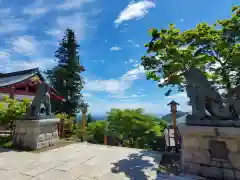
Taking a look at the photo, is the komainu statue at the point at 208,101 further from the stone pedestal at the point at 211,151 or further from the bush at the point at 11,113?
the bush at the point at 11,113

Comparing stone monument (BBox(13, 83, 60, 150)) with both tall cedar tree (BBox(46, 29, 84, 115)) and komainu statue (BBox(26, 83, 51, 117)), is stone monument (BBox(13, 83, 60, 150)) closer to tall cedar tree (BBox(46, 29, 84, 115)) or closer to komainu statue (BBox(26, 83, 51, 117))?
komainu statue (BBox(26, 83, 51, 117))

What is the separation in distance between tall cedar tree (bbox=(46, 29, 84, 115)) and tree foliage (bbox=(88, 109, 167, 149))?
16.9 ft

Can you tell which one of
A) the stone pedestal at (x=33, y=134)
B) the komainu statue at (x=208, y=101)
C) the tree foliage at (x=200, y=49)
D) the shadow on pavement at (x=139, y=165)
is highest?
the tree foliage at (x=200, y=49)

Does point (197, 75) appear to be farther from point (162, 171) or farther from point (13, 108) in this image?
point (13, 108)

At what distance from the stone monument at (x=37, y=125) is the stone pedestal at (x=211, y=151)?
4.32 meters

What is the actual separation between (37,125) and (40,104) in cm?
71

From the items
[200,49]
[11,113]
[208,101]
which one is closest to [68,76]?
[11,113]

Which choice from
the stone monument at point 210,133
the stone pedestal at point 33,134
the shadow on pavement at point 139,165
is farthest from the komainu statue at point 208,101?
the stone pedestal at point 33,134

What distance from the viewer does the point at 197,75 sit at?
3.29m

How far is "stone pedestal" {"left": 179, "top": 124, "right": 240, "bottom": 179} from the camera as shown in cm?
281

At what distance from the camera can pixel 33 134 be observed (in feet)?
16.1

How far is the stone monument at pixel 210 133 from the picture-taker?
9.30ft

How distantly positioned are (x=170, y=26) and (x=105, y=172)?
5.22m

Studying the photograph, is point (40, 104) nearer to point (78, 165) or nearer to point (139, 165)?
point (78, 165)
